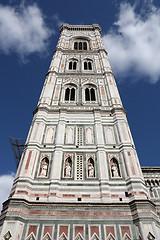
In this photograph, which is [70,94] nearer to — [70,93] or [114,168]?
[70,93]

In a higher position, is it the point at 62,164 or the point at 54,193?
the point at 62,164

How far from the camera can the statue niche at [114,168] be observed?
32.0 feet

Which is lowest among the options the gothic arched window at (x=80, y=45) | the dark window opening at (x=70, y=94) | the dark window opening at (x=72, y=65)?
the dark window opening at (x=70, y=94)

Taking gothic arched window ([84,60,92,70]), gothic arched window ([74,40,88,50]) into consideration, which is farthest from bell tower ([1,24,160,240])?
gothic arched window ([74,40,88,50])

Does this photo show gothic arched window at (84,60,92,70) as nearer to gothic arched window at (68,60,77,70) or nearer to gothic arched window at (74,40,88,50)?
gothic arched window at (68,60,77,70)

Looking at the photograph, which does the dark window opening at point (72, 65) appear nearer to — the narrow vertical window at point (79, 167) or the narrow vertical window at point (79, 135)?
the narrow vertical window at point (79, 135)

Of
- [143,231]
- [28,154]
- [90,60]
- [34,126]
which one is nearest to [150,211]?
[143,231]

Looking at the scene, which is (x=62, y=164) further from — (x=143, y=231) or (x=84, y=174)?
(x=143, y=231)

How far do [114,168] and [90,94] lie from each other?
A: 24.3 feet

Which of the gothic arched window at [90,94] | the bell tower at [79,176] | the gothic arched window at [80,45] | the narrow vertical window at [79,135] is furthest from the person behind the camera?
the gothic arched window at [80,45]

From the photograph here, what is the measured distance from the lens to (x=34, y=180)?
9305 mm

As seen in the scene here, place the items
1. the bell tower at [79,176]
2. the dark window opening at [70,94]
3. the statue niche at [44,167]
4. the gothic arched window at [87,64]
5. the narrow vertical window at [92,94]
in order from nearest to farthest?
the bell tower at [79,176] → the statue niche at [44,167] → the dark window opening at [70,94] → the narrow vertical window at [92,94] → the gothic arched window at [87,64]

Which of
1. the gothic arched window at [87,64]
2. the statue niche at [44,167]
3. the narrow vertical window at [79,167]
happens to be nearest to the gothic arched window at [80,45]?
the gothic arched window at [87,64]

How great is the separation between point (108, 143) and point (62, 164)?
2971mm
